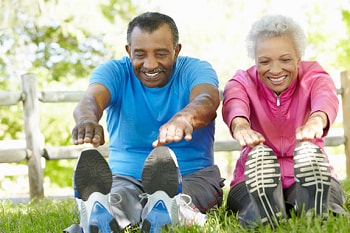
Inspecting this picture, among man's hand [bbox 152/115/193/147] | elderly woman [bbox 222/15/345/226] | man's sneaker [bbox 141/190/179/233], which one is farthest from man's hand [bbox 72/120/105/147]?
elderly woman [bbox 222/15/345/226]

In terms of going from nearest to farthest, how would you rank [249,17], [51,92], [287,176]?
1. [287,176]
2. [51,92]
3. [249,17]

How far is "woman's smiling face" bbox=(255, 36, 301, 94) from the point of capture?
325cm

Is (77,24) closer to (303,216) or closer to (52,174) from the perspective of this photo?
(52,174)

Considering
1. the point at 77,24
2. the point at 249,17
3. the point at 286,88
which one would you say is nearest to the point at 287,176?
the point at 286,88

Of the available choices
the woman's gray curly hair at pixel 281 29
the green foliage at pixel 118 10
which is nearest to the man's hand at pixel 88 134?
the woman's gray curly hair at pixel 281 29

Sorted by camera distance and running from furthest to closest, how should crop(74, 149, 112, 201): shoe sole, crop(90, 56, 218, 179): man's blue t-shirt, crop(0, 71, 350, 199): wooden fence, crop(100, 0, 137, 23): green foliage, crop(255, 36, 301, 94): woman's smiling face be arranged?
crop(100, 0, 137, 23): green foliage → crop(0, 71, 350, 199): wooden fence → crop(90, 56, 218, 179): man's blue t-shirt → crop(255, 36, 301, 94): woman's smiling face → crop(74, 149, 112, 201): shoe sole

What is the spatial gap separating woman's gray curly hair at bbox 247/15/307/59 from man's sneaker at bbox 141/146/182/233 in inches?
37.8

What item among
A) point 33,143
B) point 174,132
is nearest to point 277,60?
point 174,132

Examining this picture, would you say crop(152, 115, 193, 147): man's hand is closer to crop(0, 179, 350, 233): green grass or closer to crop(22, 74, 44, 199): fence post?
crop(0, 179, 350, 233): green grass

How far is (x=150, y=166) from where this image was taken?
109 inches

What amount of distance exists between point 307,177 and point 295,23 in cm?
103

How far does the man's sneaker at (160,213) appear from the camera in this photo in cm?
276

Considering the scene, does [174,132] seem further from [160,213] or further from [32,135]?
[32,135]

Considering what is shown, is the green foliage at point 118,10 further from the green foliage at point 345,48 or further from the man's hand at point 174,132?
the man's hand at point 174,132
